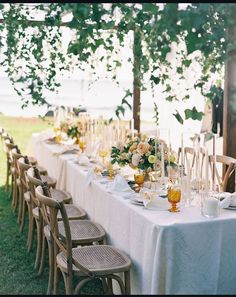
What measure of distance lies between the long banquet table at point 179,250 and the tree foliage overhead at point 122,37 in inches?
27.1

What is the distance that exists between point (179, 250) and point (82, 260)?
21.6 inches

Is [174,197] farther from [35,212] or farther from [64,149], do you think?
[64,149]

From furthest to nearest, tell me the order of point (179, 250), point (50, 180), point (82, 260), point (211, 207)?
point (50, 180) < point (82, 260) < point (211, 207) < point (179, 250)

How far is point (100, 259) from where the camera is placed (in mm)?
2824

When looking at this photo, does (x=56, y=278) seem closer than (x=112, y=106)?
Yes

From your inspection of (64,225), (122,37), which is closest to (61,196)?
(64,225)

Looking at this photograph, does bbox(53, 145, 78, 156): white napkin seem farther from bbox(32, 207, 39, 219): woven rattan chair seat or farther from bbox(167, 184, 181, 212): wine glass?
bbox(167, 184, 181, 212): wine glass

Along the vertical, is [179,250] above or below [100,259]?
above

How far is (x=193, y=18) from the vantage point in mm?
1837

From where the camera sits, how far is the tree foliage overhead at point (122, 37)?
75.0 inches

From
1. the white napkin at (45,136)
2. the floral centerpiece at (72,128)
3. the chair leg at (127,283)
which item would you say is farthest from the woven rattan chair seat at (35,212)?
the white napkin at (45,136)

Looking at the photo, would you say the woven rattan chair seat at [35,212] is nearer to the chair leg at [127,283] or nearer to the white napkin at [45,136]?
the chair leg at [127,283]

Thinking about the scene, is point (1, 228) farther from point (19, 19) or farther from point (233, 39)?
point (233, 39)

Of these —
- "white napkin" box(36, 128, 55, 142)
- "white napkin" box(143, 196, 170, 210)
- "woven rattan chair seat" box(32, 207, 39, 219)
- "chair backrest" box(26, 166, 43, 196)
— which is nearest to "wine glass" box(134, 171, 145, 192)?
"white napkin" box(143, 196, 170, 210)
